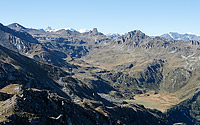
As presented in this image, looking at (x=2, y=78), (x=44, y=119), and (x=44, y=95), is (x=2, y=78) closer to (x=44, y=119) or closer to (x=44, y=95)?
(x=44, y=95)

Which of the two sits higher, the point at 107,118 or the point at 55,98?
the point at 55,98

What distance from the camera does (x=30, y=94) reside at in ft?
302

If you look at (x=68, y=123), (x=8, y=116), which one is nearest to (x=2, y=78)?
(x=68, y=123)

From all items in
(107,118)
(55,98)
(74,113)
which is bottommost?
(107,118)

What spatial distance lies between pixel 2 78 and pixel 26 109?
417ft

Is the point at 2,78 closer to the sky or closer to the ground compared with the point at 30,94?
closer to the ground

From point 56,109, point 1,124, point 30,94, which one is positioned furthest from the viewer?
point 56,109

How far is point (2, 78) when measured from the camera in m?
194

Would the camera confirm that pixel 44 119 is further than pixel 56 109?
No

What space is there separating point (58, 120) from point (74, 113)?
29.1 metres

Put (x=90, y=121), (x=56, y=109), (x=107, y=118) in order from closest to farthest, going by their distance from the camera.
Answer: (x=56, y=109)
(x=90, y=121)
(x=107, y=118)

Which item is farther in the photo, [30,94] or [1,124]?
[30,94]

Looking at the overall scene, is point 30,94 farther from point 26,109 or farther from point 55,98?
point 55,98

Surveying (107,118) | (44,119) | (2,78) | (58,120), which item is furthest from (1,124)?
(2,78)
